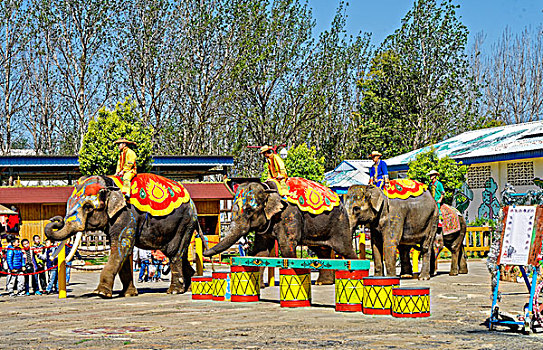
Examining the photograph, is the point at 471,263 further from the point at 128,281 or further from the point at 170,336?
the point at 170,336

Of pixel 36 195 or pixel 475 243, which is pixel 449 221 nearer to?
pixel 475 243

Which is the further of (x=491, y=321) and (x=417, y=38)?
(x=417, y=38)

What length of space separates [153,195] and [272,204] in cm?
245

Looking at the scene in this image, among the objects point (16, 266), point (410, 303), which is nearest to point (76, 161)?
point (16, 266)

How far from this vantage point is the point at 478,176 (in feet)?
127

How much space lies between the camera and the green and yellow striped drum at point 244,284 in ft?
45.0

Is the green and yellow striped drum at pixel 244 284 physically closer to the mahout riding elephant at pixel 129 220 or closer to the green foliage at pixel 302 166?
the mahout riding elephant at pixel 129 220

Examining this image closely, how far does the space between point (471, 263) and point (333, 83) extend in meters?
30.2

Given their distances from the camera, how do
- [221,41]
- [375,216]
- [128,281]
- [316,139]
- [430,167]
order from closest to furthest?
[128,281] → [375,216] → [430,167] → [221,41] → [316,139]

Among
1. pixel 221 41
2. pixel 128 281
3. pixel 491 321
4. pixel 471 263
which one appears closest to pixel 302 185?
pixel 128 281

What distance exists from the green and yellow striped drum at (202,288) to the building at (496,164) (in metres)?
23.5

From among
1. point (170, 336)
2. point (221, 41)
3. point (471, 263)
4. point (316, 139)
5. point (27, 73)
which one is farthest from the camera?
point (316, 139)

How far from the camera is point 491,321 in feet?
33.8

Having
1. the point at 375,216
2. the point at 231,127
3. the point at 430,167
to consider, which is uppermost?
the point at 231,127
